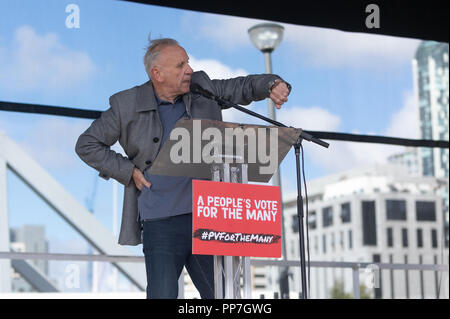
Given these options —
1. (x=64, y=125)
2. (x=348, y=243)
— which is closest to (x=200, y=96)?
(x=64, y=125)

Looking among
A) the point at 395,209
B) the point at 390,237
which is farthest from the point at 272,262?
the point at 390,237

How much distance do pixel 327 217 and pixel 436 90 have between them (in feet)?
180

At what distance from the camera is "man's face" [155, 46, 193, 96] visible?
8.05 feet

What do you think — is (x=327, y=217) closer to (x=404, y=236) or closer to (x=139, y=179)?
(x=404, y=236)

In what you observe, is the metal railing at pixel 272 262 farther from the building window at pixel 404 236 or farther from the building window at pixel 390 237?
the building window at pixel 390 237

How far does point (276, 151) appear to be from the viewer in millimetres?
2273

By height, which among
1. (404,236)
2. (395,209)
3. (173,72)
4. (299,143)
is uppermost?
(395,209)

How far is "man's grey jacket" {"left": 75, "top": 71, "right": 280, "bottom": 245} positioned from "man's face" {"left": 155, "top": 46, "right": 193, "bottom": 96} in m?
0.04

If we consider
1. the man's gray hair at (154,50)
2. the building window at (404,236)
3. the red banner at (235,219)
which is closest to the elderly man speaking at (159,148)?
the man's gray hair at (154,50)

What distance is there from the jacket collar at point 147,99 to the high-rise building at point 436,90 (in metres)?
4.62

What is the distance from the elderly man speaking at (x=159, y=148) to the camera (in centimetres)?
231

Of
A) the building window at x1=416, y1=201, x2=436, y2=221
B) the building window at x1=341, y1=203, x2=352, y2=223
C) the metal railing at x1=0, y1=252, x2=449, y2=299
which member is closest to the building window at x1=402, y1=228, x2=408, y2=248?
the building window at x1=416, y1=201, x2=436, y2=221

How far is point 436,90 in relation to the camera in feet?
26.0
